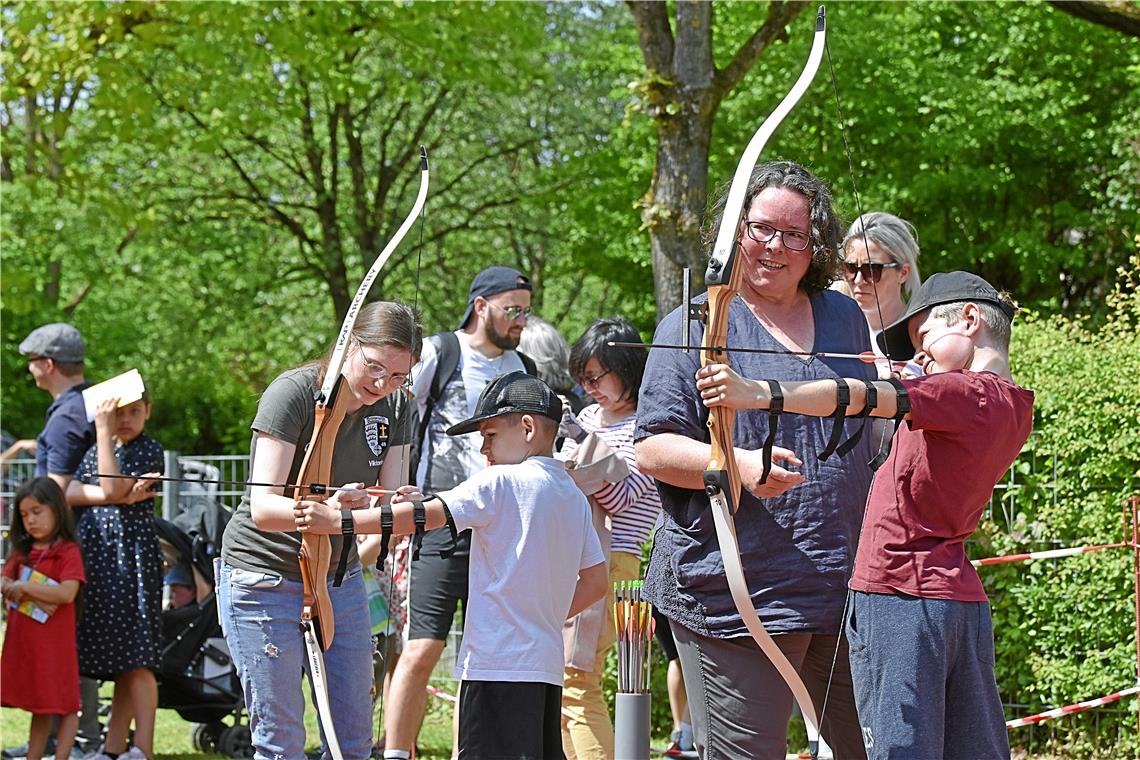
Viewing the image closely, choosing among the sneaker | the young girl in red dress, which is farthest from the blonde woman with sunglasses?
the sneaker

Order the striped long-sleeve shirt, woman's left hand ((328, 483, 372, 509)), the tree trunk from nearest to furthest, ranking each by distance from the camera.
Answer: woman's left hand ((328, 483, 372, 509)) → the striped long-sleeve shirt → the tree trunk

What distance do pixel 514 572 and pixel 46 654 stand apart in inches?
114

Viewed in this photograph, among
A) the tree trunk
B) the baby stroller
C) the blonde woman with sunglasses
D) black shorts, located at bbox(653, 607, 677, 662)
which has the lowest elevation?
the baby stroller

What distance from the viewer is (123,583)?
577cm

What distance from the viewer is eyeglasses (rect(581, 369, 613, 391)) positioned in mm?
4973

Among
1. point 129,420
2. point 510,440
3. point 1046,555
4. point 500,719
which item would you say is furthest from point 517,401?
point 1046,555

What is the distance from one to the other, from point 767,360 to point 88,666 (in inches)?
150

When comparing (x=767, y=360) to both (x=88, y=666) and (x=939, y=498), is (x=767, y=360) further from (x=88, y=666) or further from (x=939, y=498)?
(x=88, y=666)

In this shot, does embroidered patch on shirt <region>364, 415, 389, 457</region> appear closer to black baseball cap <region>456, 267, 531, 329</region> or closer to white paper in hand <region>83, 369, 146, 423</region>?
black baseball cap <region>456, 267, 531, 329</region>

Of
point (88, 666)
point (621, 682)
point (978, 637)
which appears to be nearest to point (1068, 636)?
point (621, 682)

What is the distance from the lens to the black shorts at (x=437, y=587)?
15.2 ft

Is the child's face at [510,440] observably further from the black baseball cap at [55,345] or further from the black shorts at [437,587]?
the black baseball cap at [55,345]

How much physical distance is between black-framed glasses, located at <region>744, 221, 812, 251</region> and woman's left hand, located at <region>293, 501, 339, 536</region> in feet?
3.94

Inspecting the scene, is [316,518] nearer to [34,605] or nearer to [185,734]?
[34,605]
